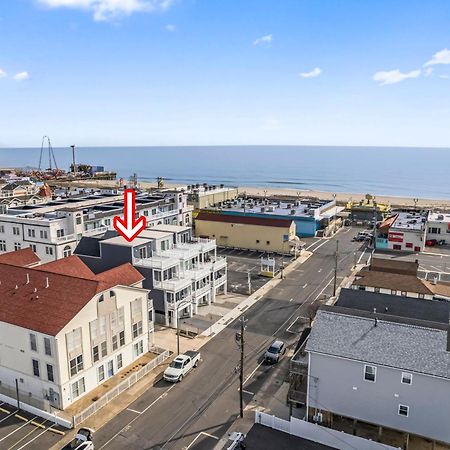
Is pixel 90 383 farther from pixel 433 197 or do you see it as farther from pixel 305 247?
pixel 433 197

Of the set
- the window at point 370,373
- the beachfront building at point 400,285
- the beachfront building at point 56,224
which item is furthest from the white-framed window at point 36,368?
the beachfront building at point 400,285

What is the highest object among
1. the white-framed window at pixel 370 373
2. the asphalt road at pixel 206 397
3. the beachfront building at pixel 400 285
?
the white-framed window at pixel 370 373

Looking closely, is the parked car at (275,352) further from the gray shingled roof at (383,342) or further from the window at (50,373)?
the window at (50,373)

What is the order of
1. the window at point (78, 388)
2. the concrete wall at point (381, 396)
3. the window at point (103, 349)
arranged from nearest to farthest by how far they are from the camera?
the concrete wall at point (381, 396)
the window at point (78, 388)
the window at point (103, 349)

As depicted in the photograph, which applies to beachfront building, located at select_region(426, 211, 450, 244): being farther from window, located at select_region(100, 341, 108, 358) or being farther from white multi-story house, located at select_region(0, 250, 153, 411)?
window, located at select_region(100, 341, 108, 358)

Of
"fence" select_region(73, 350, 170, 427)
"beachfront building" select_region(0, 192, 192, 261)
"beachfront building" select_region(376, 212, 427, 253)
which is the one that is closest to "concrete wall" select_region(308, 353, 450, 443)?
"fence" select_region(73, 350, 170, 427)
